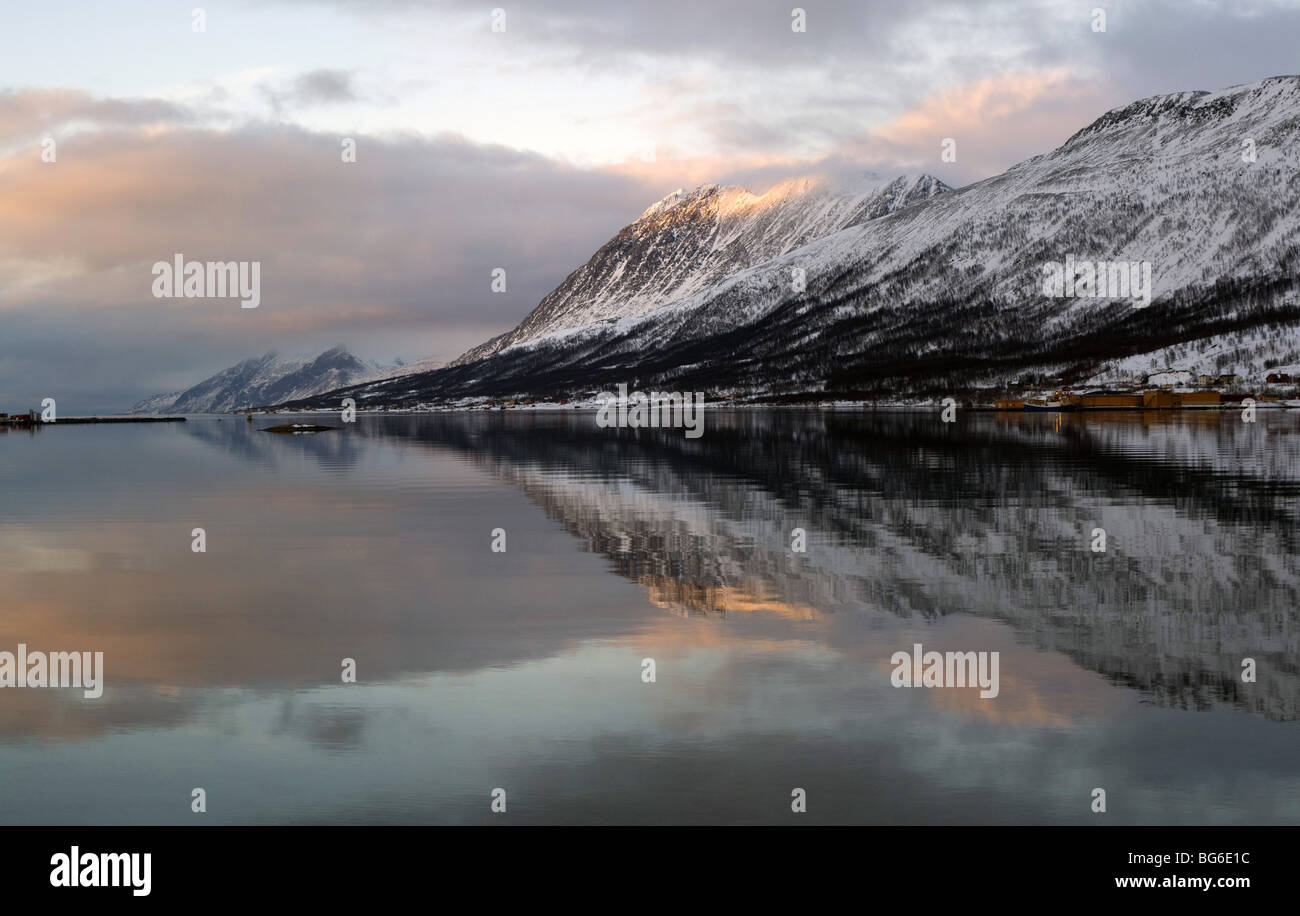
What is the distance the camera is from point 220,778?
1744 centimetres

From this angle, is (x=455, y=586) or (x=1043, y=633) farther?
(x=455, y=586)

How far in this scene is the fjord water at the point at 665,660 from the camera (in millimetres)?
16797

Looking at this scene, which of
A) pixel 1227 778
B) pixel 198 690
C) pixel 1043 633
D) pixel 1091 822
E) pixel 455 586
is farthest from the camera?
pixel 455 586

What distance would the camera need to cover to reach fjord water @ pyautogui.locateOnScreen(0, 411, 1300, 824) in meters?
16.8

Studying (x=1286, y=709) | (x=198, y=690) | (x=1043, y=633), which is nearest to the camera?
(x=1286, y=709)

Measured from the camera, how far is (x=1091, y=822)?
15.5m

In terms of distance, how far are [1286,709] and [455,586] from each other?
70.7 ft

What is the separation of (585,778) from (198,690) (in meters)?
9.12

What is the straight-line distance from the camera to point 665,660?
24438mm

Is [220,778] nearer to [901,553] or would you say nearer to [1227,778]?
[1227,778]

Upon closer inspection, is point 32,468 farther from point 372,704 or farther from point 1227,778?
point 1227,778
